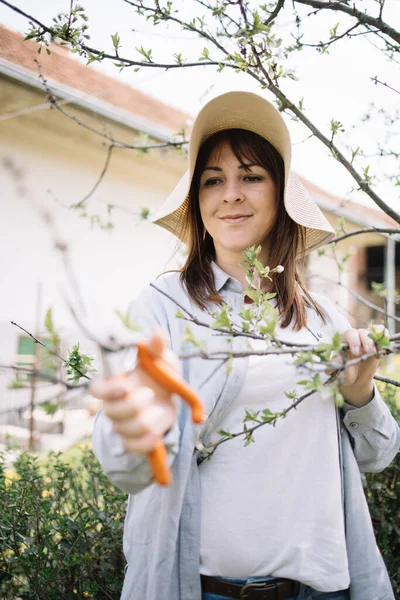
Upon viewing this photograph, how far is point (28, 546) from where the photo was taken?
2.08 m

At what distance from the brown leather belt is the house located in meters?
3.13

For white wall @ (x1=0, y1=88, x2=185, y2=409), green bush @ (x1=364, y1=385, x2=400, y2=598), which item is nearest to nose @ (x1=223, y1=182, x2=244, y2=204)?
green bush @ (x1=364, y1=385, x2=400, y2=598)

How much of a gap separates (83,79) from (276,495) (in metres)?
5.70

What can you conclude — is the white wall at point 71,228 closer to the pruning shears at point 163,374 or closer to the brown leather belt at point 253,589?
the brown leather belt at point 253,589

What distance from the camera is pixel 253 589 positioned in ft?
4.67

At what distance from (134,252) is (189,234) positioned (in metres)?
4.81

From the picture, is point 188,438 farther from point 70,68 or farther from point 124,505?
point 70,68

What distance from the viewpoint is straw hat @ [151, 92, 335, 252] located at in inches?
66.2

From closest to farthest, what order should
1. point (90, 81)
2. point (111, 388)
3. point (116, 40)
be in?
point (111, 388) → point (116, 40) → point (90, 81)

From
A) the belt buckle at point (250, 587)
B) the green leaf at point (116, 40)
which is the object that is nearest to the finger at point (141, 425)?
the belt buckle at point (250, 587)

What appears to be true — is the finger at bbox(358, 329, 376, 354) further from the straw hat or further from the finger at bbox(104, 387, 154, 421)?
the finger at bbox(104, 387, 154, 421)

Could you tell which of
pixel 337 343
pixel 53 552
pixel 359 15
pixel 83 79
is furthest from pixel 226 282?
pixel 83 79

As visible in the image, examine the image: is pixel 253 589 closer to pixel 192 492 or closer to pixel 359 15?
pixel 192 492

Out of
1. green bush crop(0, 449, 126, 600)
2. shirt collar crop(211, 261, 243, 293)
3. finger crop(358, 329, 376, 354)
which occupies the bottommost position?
green bush crop(0, 449, 126, 600)
